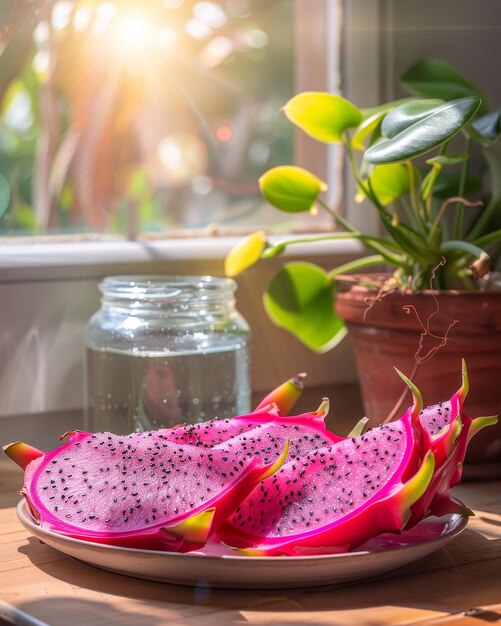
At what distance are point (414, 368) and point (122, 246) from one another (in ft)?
1.51

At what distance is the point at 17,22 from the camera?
1328 millimetres

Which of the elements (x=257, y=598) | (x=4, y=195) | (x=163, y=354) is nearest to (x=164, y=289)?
(x=163, y=354)

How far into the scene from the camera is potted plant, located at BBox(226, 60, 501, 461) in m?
1.05

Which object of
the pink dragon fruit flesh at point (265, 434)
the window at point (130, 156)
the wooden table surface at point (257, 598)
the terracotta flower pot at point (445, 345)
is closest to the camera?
the wooden table surface at point (257, 598)

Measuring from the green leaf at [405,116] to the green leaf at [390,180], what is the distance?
174 millimetres

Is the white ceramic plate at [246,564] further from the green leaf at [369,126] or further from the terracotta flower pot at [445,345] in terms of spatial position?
the green leaf at [369,126]

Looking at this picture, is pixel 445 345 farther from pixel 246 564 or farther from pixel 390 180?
pixel 246 564

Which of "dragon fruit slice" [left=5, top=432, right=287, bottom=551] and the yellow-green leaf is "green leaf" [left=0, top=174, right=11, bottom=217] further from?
"dragon fruit slice" [left=5, top=432, right=287, bottom=551]

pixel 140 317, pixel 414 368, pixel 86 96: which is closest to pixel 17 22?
pixel 86 96

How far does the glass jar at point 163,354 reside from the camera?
116 cm

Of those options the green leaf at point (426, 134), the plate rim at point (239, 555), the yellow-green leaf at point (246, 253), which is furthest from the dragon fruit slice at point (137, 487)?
the yellow-green leaf at point (246, 253)

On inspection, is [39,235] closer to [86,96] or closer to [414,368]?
[86,96]

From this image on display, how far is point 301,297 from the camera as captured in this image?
1267 mm

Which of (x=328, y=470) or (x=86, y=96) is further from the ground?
(x=86, y=96)
